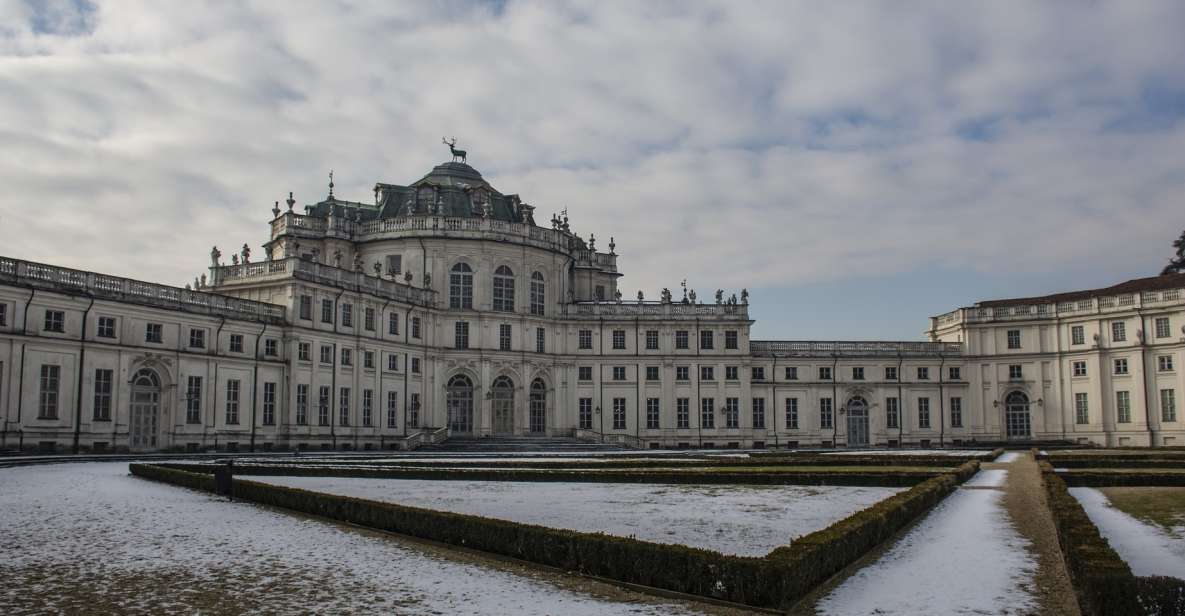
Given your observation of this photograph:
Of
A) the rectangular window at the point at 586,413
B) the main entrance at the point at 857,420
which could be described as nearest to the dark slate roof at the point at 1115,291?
the main entrance at the point at 857,420

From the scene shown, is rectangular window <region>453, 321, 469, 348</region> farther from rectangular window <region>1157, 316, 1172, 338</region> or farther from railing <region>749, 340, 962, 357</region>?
rectangular window <region>1157, 316, 1172, 338</region>

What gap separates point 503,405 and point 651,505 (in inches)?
1872

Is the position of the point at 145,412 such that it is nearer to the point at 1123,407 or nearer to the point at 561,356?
the point at 561,356

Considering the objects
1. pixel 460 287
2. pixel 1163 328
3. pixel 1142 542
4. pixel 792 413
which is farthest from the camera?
pixel 792 413

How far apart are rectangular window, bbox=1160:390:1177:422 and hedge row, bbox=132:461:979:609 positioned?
56.3 meters

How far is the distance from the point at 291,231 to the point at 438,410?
16.2 m

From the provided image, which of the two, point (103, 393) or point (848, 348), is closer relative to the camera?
point (103, 393)

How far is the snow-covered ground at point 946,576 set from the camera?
1245 cm

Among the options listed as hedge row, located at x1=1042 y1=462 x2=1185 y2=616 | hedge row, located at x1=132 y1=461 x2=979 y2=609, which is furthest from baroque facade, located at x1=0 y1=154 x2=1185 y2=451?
hedge row, located at x1=1042 y1=462 x2=1185 y2=616

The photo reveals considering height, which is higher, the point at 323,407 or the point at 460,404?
the point at 460,404

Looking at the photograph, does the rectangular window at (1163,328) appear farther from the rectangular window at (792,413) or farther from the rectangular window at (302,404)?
the rectangular window at (302,404)

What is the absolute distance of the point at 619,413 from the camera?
7338 cm

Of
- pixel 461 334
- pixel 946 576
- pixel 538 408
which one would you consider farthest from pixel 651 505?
pixel 538 408

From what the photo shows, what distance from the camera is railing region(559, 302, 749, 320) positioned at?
74.3 metres
